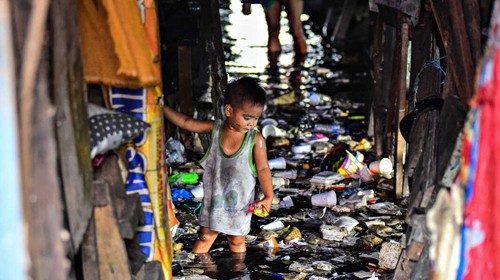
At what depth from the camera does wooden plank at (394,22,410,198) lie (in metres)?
6.07

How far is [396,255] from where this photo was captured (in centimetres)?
512

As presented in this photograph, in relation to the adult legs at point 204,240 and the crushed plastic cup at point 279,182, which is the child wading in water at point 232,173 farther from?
the crushed plastic cup at point 279,182

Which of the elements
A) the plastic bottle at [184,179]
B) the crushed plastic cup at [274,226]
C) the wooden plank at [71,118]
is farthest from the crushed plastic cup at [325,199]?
the wooden plank at [71,118]

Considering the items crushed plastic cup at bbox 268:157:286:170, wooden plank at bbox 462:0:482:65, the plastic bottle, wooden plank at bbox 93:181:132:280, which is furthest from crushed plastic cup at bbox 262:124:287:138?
wooden plank at bbox 93:181:132:280

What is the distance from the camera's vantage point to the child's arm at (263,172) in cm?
517

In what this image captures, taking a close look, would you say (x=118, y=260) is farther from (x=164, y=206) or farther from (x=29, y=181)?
(x=29, y=181)

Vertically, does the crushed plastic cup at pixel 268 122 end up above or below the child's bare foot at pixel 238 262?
above

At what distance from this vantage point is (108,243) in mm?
3598

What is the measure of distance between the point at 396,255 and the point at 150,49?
2076 mm

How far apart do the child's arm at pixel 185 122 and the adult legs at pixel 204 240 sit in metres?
0.65


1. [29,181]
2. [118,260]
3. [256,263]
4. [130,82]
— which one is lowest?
[256,263]

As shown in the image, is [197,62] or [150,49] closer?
[150,49]

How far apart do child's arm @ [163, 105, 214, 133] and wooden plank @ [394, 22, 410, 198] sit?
4.93 ft

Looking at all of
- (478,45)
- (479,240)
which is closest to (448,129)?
(478,45)
